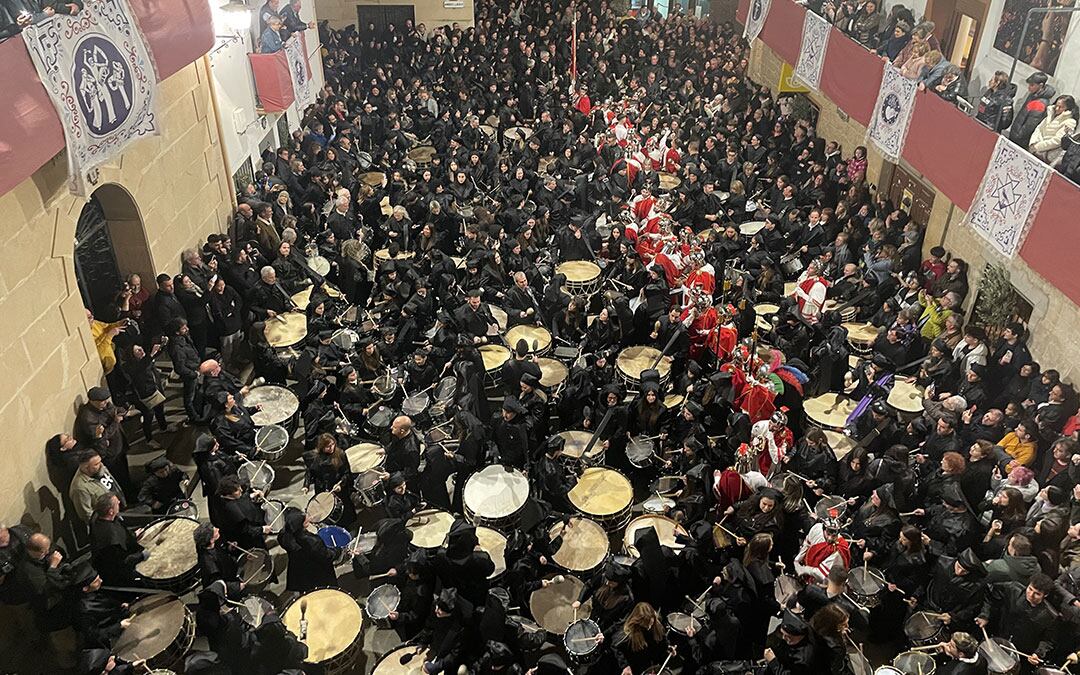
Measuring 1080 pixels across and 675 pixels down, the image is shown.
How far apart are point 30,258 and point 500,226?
8.46m

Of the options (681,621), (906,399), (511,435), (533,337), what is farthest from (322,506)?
(906,399)

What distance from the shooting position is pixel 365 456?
34.1ft

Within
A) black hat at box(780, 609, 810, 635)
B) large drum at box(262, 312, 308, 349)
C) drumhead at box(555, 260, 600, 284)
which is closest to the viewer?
black hat at box(780, 609, 810, 635)

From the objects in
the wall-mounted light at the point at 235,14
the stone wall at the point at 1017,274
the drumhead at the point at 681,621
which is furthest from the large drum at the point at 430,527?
the wall-mounted light at the point at 235,14

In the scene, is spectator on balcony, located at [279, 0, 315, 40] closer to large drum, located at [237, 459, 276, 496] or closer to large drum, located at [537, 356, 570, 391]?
large drum, located at [537, 356, 570, 391]

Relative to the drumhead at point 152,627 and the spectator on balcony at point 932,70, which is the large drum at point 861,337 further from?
the drumhead at point 152,627

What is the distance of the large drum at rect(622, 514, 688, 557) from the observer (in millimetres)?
8969

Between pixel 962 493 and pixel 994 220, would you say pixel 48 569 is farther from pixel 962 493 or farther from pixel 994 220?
pixel 994 220

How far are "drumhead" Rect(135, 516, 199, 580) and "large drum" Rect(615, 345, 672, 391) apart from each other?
20.3 ft

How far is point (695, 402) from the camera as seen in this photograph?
1059 centimetres

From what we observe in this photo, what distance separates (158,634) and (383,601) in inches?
88.0

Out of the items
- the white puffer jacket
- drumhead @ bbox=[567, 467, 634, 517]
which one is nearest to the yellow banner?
the white puffer jacket

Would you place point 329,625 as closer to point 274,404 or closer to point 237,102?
point 274,404

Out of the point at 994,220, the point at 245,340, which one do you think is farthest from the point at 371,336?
the point at 994,220
